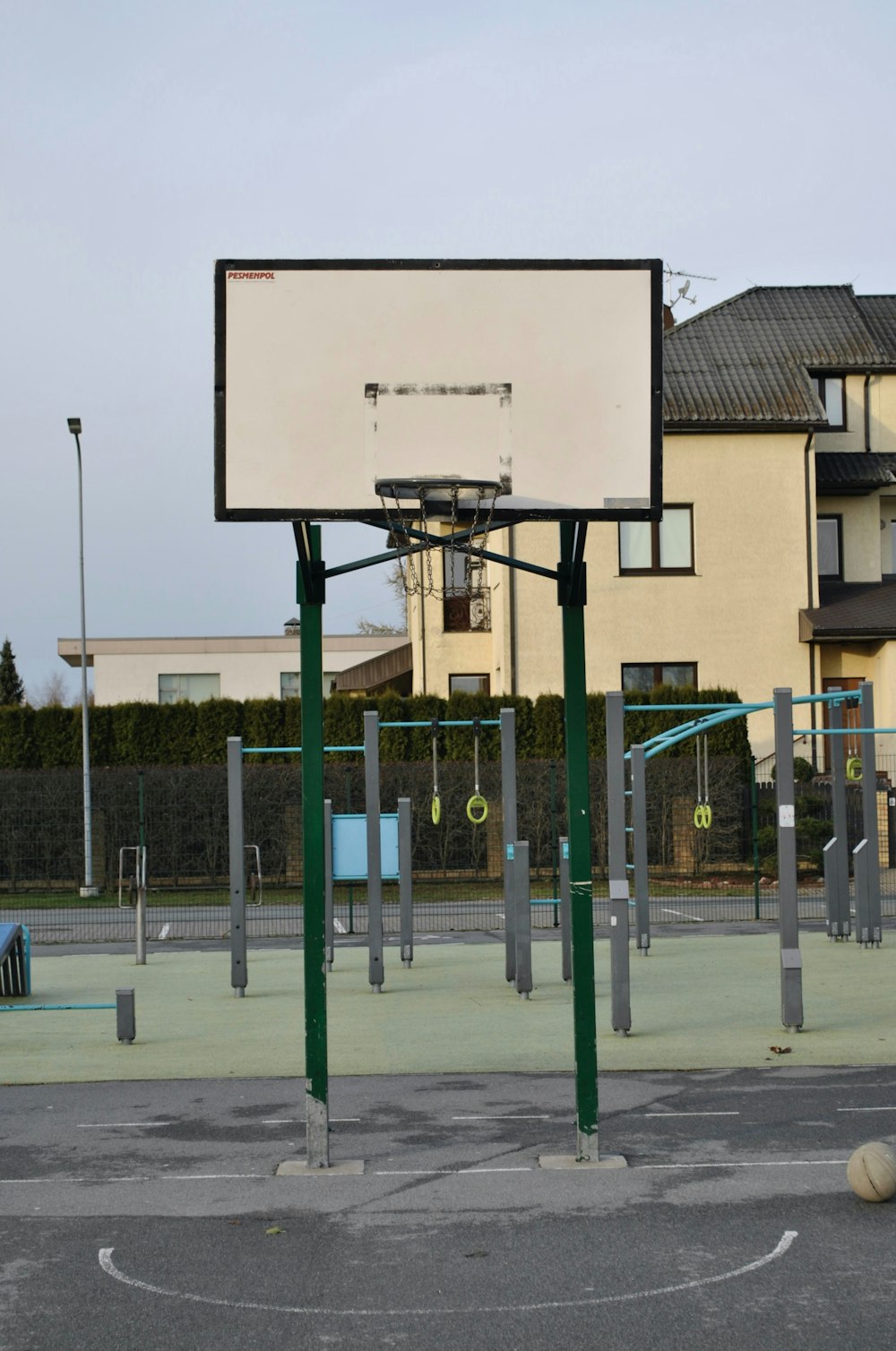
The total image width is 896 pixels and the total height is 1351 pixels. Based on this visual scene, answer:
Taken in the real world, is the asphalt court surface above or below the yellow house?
below

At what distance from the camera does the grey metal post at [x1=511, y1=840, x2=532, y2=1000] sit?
44.5ft

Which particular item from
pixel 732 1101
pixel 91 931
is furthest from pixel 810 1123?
pixel 91 931

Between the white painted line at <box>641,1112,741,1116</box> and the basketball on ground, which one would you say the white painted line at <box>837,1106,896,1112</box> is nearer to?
the white painted line at <box>641,1112,741,1116</box>

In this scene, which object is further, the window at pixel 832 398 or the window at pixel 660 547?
the window at pixel 832 398

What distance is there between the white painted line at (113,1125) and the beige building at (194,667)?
47365 millimetres

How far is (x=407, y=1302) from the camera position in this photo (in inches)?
215

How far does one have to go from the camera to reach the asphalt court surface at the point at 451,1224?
525cm

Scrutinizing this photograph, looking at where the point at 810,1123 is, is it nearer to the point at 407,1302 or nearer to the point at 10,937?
the point at 407,1302

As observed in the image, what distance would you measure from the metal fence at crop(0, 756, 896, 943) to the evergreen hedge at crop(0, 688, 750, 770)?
7.08 ft

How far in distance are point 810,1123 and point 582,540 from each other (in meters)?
3.28

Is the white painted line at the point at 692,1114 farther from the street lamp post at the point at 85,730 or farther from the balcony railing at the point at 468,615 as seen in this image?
the balcony railing at the point at 468,615

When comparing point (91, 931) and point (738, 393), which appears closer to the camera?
point (91, 931)

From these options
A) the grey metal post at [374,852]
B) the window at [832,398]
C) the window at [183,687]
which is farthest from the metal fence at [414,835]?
the window at [183,687]

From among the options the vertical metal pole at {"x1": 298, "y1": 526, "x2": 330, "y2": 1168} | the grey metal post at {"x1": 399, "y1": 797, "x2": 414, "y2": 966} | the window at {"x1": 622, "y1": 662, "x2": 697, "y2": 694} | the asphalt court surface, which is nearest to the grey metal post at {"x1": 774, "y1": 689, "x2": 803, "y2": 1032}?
the asphalt court surface
